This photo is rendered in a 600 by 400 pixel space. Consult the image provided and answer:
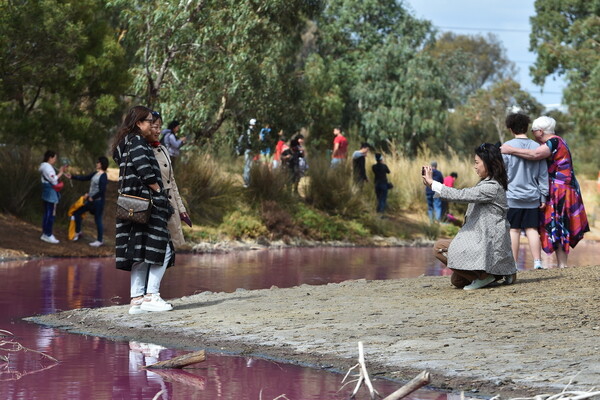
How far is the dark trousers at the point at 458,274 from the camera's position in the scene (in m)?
10.9

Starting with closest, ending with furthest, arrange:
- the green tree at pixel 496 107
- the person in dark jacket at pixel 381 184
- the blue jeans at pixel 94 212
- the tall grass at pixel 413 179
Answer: the blue jeans at pixel 94 212 → the person in dark jacket at pixel 381 184 → the tall grass at pixel 413 179 → the green tree at pixel 496 107

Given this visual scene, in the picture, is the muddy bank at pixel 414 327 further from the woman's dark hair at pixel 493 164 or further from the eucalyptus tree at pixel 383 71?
the eucalyptus tree at pixel 383 71

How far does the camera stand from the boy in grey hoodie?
42.0 ft

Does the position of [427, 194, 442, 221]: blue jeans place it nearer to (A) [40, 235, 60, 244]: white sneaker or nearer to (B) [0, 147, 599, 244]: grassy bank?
(B) [0, 147, 599, 244]: grassy bank

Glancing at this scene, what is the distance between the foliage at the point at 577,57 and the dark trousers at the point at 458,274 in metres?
36.5

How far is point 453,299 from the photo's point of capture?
1034 centimetres

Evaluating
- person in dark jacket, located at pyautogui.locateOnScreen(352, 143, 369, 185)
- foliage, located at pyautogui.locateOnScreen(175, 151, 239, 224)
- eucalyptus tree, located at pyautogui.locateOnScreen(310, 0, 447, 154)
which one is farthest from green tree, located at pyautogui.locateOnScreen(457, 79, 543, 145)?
foliage, located at pyautogui.locateOnScreen(175, 151, 239, 224)

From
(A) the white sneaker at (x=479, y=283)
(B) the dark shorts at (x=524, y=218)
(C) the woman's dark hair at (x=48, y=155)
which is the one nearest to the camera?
(A) the white sneaker at (x=479, y=283)

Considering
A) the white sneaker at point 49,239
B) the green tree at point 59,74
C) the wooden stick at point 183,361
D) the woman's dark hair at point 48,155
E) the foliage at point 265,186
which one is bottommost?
the wooden stick at point 183,361

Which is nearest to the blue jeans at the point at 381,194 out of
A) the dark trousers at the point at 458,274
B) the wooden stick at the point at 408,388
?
the dark trousers at the point at 458,274

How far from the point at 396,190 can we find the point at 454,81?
36208 millimetres

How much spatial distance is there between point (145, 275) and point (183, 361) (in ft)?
9.70

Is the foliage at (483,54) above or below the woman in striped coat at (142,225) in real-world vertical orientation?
above

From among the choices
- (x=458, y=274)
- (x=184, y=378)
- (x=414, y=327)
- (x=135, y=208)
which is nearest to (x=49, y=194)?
(x=135, y=208)
